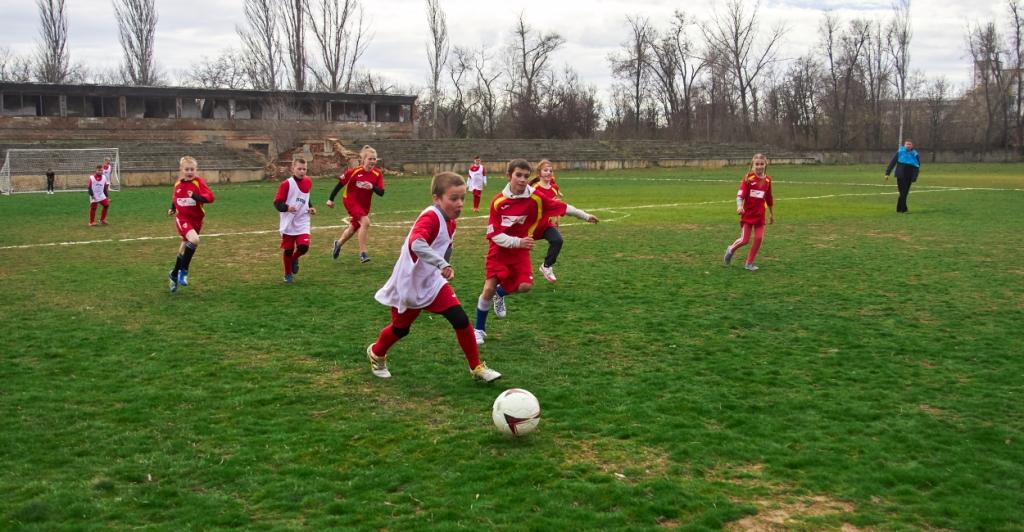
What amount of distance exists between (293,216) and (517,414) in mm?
7281

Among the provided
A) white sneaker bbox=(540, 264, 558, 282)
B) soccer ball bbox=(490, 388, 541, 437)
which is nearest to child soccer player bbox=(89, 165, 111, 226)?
white sneaker bbox=(540, 264, 558, 282)

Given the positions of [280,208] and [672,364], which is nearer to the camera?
[672,364]

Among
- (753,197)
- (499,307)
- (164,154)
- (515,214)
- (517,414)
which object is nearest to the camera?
(517,414)

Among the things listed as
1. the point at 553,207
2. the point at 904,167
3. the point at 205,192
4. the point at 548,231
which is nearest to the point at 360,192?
the point at 205,192

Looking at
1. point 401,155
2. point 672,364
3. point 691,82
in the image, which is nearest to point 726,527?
point 672,364

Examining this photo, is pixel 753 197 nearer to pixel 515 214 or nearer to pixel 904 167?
pixel 515 214

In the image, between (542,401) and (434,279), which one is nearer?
(542,401)

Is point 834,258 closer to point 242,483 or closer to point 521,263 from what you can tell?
point 521,263

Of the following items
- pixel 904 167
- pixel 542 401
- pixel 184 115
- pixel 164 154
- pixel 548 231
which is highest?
pixel 184 115

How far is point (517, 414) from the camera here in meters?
5.25

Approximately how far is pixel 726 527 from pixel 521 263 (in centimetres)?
461

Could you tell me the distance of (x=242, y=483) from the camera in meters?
4.67

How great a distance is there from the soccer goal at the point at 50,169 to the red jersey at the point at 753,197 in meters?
34.9

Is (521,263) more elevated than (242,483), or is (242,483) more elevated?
(521,263)
